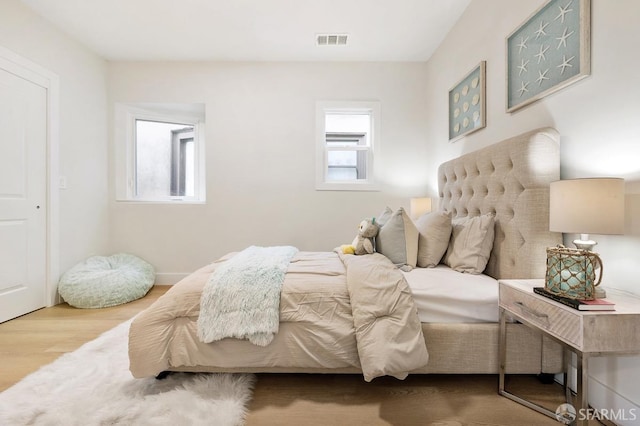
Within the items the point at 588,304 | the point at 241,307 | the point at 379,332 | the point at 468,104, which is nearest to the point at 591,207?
the point at 588,304

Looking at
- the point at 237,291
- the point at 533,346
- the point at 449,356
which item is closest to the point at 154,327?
the point at 237,291

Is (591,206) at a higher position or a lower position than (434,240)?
higher

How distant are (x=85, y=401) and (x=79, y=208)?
2370mm

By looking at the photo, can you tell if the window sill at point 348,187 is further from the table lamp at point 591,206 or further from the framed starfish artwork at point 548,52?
the table lamp at point 591,206

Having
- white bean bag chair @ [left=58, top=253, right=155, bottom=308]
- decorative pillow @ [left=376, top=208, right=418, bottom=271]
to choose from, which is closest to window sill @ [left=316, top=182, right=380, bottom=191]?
decorative pillow @ [left=376, top=208, right=418, bottom=271]

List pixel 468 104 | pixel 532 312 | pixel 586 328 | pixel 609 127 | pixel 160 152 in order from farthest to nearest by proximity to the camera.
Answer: pixel 160 152 < pixel 468 104 < pixel 609 127 < pixel 532 312 < pixel 586 328

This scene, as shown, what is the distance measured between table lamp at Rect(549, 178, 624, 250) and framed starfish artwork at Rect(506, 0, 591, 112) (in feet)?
2.13

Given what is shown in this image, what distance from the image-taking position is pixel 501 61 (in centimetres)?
204

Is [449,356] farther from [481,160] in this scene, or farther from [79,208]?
[79,208]

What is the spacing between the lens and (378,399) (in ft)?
4.64

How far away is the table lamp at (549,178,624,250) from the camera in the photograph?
1.05 m

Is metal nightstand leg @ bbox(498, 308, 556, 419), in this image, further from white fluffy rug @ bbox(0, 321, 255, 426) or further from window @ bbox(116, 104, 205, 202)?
window @ bbox(116, 104, 205, 202)

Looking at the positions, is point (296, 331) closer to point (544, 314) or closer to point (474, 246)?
point (544, 314)

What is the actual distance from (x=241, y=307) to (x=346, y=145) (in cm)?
253
